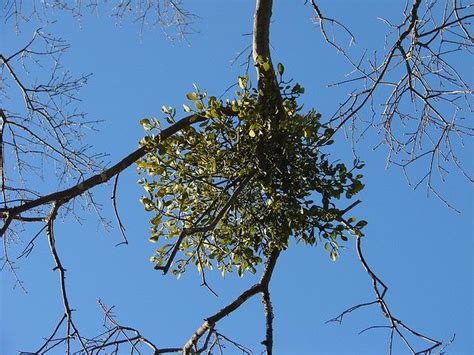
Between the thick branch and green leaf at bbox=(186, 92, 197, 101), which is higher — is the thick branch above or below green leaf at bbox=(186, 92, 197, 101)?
below

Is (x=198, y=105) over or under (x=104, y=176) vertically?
over

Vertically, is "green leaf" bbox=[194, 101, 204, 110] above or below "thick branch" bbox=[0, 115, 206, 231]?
above

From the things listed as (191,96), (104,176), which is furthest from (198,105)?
(104,176)

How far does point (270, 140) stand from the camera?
275 cm

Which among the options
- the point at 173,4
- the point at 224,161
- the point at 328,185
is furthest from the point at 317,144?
the point at 173,4

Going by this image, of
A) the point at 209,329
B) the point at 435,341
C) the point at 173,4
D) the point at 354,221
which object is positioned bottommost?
the point at 435,341

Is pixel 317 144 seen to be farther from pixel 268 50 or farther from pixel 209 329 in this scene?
pixel 209 329

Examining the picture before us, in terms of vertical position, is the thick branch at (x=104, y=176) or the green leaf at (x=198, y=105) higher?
the green leaf at (x=198, y=105)

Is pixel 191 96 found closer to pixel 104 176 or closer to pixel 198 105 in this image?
pixel 198 105

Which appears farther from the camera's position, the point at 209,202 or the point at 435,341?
the point at 209,202

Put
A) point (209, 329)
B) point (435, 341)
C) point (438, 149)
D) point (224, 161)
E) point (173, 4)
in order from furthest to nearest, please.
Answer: point (173, 4) < point (438, 149) < point (224, 161) < point (209, 329) < point (435, 341)

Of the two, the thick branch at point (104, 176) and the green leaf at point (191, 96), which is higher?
the green leaf at point (191, 96)

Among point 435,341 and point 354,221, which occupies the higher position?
Answer: point 354,221

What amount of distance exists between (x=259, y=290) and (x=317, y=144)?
0.57 meters
